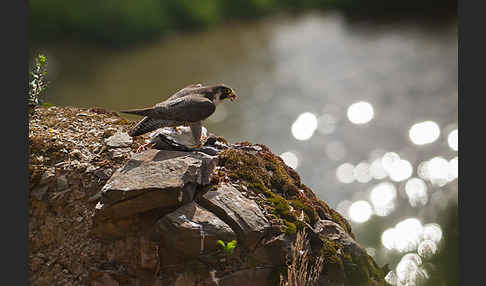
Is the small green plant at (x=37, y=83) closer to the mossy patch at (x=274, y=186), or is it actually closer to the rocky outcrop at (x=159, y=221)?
the rocky outcrop at (x=159, y=221)

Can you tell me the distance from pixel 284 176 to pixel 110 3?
1363cm

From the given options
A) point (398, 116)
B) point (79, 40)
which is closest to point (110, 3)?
point (79, 40)

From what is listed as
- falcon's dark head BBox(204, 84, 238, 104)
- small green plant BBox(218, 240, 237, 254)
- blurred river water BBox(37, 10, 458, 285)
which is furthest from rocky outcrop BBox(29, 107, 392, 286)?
blurred river water BBox(37, 10, 458, 285)

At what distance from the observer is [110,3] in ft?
58.5

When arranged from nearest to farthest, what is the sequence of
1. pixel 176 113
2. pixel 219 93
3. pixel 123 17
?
pixel 176 113, pixel 219 93, pixel 123 17

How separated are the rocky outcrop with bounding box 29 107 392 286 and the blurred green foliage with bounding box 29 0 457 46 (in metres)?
12.4

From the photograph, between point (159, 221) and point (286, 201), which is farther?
point (286, 201)

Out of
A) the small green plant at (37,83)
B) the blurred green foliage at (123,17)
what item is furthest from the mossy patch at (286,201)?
the blurred green foliage at (123,17)

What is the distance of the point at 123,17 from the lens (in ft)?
58.0

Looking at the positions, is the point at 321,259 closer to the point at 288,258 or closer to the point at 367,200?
the point at 288,258

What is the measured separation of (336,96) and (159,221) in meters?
10.6

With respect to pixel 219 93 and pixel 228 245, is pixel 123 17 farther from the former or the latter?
pixel 228 245

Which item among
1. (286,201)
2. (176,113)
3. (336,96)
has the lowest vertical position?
(286,201)

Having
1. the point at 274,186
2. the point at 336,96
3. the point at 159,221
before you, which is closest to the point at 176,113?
the point at 159,221
